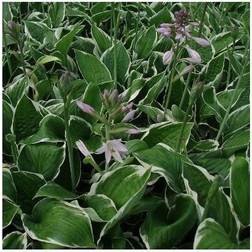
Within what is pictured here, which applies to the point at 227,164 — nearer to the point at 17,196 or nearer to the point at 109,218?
the point at 109,218

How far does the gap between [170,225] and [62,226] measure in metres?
0.26

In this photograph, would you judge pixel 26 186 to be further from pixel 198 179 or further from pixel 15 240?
pixel 198 179

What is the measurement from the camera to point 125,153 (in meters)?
1.11

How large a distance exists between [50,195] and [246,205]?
1.61 ft

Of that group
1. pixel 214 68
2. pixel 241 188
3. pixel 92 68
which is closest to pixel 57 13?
pixel 92 68

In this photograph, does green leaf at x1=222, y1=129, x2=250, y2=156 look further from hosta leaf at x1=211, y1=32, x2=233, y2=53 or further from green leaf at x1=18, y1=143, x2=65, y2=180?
hosta leaf at x1=211, y1=32, x2=233, y2=53

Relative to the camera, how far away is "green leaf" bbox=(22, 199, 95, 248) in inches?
43.9

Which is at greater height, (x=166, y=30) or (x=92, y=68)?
(x=166, y=30)

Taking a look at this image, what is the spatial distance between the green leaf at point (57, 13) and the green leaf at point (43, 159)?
3.50ft

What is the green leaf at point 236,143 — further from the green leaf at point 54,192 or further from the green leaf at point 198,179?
the green leaf at point 54,192

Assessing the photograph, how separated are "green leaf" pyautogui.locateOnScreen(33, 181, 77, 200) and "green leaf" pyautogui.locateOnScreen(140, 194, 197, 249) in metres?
0.21

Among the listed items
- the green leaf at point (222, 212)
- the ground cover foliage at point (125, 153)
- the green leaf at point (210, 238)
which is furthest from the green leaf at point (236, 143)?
the green leaf at point (210, 238)

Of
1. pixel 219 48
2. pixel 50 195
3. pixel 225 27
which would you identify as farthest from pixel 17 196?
pixel 225 27

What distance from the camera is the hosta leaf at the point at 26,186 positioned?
4.20 ft
